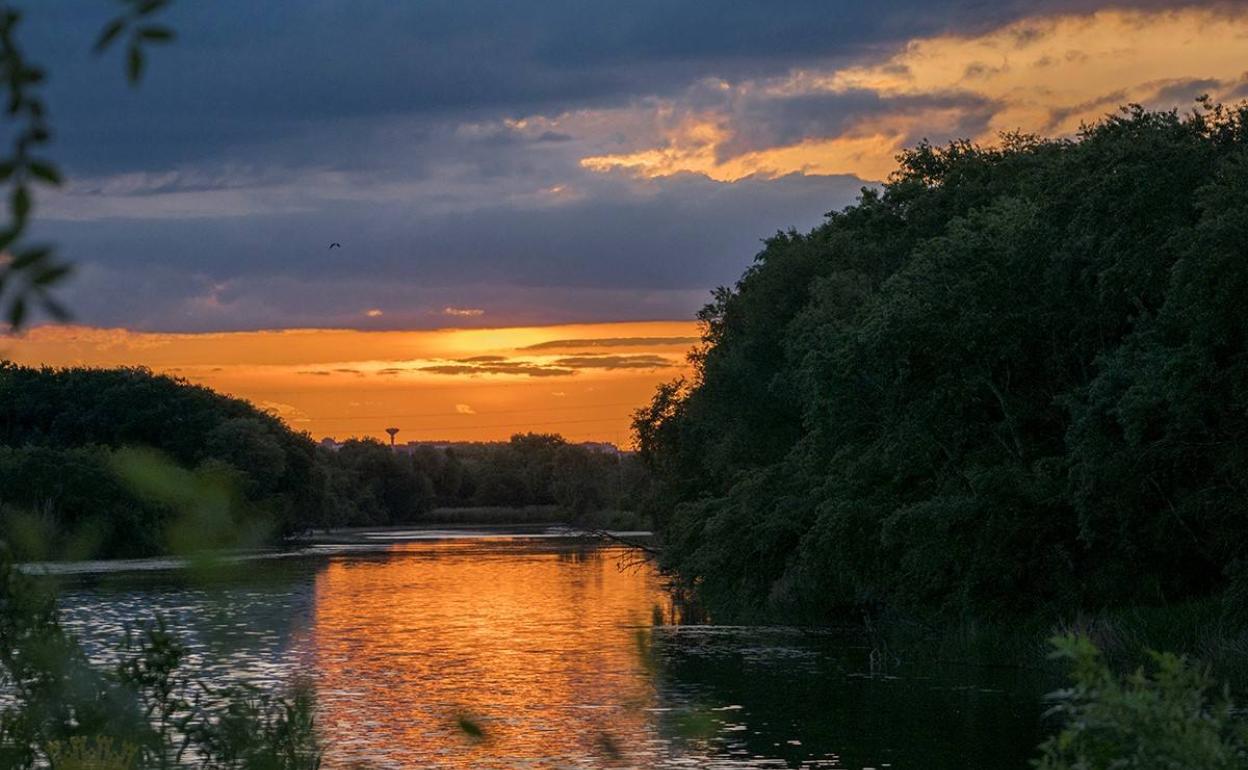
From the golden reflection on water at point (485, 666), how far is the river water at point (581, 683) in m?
0.09

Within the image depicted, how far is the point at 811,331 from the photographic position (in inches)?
1989

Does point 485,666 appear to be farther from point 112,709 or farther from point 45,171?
point 45,171

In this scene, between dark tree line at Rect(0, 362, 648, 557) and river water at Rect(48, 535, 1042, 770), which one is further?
dark tree line at Rect(0, 362, 648, 557)

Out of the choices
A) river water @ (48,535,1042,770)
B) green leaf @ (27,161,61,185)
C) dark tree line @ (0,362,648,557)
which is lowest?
river water @ (48,535,1042,770)

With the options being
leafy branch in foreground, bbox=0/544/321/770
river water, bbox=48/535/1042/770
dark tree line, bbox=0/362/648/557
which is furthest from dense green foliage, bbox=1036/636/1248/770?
dark tree line, bbox=0/362/648/557

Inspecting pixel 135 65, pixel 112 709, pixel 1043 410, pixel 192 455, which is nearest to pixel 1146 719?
pixel 112 709

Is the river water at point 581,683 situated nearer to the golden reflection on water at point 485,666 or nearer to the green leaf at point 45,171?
the golden reflection on water at point 485,666

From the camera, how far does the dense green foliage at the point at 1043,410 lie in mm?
30891

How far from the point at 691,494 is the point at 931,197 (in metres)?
20.3

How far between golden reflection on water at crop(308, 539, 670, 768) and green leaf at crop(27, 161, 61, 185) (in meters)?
2.01

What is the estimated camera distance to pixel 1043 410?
38969mm

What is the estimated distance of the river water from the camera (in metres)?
26.1

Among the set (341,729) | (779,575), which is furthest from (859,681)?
(779,575)

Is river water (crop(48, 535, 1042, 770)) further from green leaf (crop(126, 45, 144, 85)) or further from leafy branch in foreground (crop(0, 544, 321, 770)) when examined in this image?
green leaf (crop(126, 45, 144, 85))
